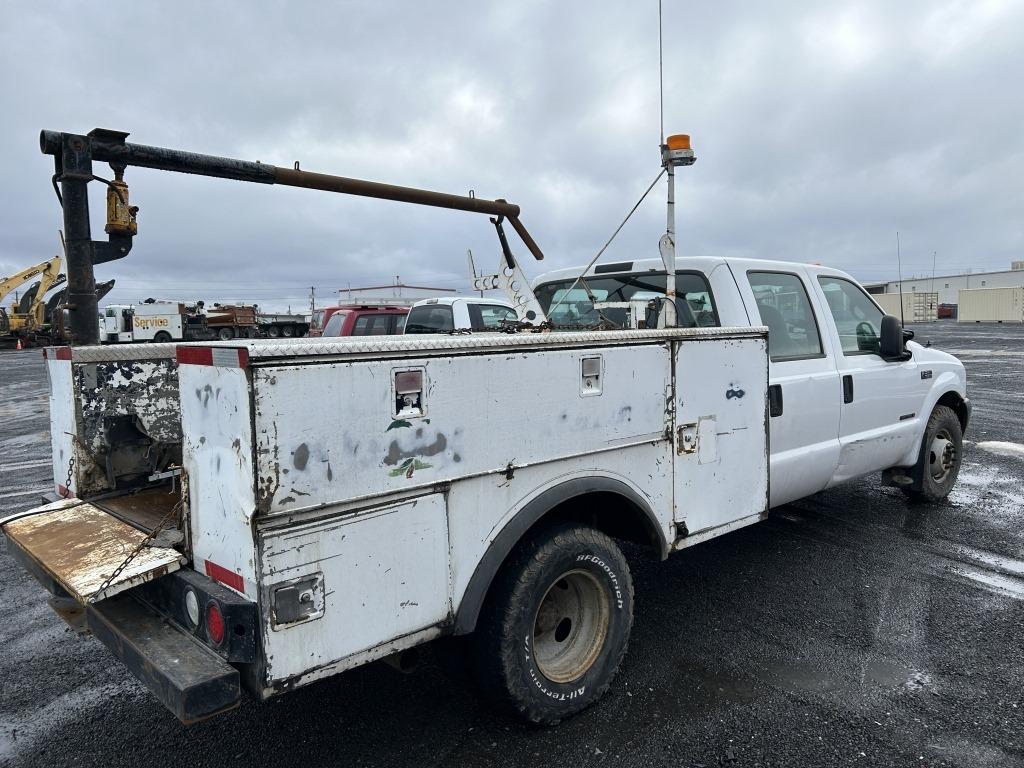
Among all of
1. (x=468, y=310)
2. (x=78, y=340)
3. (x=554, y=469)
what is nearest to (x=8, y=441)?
(x=468, y=310)

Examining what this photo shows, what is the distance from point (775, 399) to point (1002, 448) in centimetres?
602

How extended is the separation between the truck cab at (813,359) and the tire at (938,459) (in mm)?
18

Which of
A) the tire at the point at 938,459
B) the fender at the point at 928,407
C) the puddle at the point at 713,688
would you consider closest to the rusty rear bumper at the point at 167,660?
the puddle at the point at 713,688

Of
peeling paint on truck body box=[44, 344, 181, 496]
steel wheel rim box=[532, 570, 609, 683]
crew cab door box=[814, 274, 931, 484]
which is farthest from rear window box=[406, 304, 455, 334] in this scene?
steel wheel rim box=[532, 570, 609, 683]

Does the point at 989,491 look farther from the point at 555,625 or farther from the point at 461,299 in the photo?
the point at 461,299

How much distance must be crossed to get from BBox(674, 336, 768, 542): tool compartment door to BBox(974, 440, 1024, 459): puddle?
593 cm

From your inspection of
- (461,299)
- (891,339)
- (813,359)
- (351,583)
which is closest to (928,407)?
(891,339)

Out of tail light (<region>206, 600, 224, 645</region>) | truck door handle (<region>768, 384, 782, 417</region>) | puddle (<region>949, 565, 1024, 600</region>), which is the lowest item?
puddle (<region>949, 565, 1024, 600</region>)

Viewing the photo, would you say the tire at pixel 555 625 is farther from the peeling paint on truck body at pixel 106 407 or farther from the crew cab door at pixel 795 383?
the peeling paint on truck body at pixel 106 407

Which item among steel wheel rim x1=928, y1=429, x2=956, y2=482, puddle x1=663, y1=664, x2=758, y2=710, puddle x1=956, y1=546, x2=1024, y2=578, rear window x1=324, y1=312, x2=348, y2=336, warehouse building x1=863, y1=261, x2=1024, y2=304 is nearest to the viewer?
puddle x1=663, y1=664, x2=758, y2=710

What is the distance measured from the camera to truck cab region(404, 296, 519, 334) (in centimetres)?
1022

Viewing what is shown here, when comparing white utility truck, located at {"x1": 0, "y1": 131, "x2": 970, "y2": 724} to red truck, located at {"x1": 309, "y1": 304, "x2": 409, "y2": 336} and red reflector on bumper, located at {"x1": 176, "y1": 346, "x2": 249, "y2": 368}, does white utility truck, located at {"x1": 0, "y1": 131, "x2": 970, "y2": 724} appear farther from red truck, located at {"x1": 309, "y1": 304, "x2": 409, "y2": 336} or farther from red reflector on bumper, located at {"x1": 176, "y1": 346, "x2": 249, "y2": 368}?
red truck, located at {"x1": 309, "y1": 304, "x2": 409, "y2": 336}

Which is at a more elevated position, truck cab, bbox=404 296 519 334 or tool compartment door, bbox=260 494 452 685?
truck cab, bbox=404 296 519 334

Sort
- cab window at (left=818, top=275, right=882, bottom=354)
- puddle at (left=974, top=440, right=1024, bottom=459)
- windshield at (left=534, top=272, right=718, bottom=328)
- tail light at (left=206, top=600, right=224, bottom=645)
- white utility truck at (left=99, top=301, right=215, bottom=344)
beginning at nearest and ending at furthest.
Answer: tail light at (left=206, top=600, right=224, bottom=645) → windshield at (left=534, top=272, right=718, bottom=328) → cab window at (left=818, top=275, right=882, bottom=354) → puddle at (left=974, top=440, right=1024, bottom=459) → white utility truck at (left=99, top=301, right=215, bottom=344)
